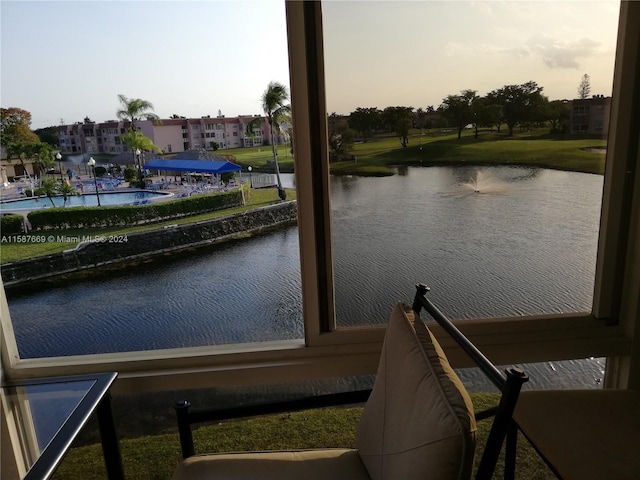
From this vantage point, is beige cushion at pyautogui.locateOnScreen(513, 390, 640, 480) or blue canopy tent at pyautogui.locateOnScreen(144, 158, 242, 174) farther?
blue canopy tent at pyautogui.locateOnScreen(144, 158, 242, 174)

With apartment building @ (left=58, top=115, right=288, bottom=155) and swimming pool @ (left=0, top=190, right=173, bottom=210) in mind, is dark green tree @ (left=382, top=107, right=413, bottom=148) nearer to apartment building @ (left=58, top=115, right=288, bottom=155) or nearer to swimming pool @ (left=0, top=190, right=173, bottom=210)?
apartment building @ (left=58, top=115, right=288, bottom=155)

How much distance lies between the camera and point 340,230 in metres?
1.92

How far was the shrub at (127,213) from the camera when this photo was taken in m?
1.83

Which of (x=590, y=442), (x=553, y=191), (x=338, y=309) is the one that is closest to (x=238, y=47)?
(x=338, y=309)

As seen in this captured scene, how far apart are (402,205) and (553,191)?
2.13ft

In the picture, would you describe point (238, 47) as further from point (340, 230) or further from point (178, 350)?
point (178, 350)

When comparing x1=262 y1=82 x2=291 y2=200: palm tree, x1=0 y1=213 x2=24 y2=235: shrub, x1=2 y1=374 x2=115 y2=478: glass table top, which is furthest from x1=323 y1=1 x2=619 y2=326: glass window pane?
x1=0 y1=213 x2=24 y2=235: shrub

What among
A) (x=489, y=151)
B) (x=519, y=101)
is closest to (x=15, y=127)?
(x=489, y=151)

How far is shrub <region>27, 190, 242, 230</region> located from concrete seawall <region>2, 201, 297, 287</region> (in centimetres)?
6

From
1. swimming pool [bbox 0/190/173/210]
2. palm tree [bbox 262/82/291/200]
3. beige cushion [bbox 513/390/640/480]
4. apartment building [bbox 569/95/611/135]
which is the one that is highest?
palm tree [bbox 262/82/291/200]

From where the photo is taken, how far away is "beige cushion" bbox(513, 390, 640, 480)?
4.23ft

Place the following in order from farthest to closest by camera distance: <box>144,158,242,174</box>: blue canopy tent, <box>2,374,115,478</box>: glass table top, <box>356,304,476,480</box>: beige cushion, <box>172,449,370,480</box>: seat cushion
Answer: <box>144,158,242,174</box>: blue canopy tent < <box>172,449,370,480</box>: seat cushion < <box>2,374,115,478</box>: glass table top < <box>356,304,476,480</box>: beige cushion

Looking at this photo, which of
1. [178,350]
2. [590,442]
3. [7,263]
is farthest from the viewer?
[178,350]

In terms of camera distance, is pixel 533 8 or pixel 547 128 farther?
pixel 547 128
